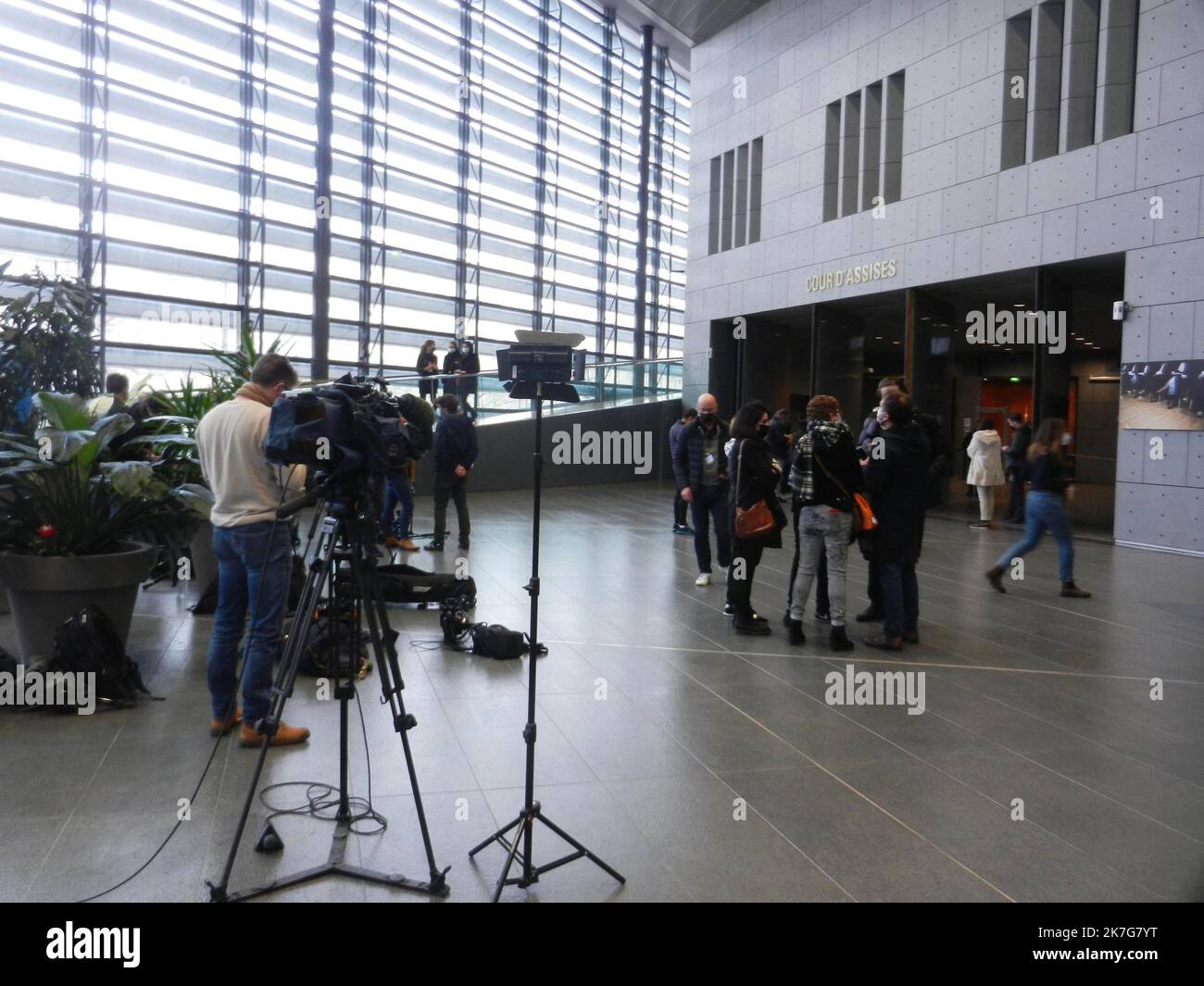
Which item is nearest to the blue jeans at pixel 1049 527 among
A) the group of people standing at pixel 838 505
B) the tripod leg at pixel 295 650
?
the group of people standing at pixel 838 505

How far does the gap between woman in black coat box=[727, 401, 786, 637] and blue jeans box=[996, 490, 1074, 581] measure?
9.41ft

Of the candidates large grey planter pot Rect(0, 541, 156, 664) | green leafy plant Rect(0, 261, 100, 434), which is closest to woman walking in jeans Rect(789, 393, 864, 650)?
large grey planter pot Rect(0, 541, 156, 664)

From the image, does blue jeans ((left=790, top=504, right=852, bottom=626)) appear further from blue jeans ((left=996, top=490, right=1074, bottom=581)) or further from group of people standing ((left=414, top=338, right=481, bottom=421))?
group of people standing ((left=414, top=338, right=481, bottom=421))

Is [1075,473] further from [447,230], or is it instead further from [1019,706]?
[1019,706]

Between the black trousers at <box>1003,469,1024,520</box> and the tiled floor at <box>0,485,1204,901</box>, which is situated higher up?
the black trousers at <box>1003,469,1024,520</box>

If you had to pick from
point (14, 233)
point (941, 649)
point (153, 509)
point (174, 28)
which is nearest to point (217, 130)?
point (174, 28)

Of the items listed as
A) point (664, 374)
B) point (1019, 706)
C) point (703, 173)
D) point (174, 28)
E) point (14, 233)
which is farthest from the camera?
point (664, 374)

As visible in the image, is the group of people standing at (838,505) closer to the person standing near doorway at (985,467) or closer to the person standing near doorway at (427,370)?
the person standing near doorway at (985,467)

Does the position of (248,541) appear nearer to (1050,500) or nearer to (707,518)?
(707,518)

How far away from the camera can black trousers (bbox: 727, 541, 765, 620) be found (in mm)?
6641

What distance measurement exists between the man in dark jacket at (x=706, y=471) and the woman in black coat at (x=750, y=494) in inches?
54.9

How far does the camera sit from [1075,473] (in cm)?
2242

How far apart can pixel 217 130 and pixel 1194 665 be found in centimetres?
1746

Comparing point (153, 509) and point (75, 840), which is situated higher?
point (153, 509)
